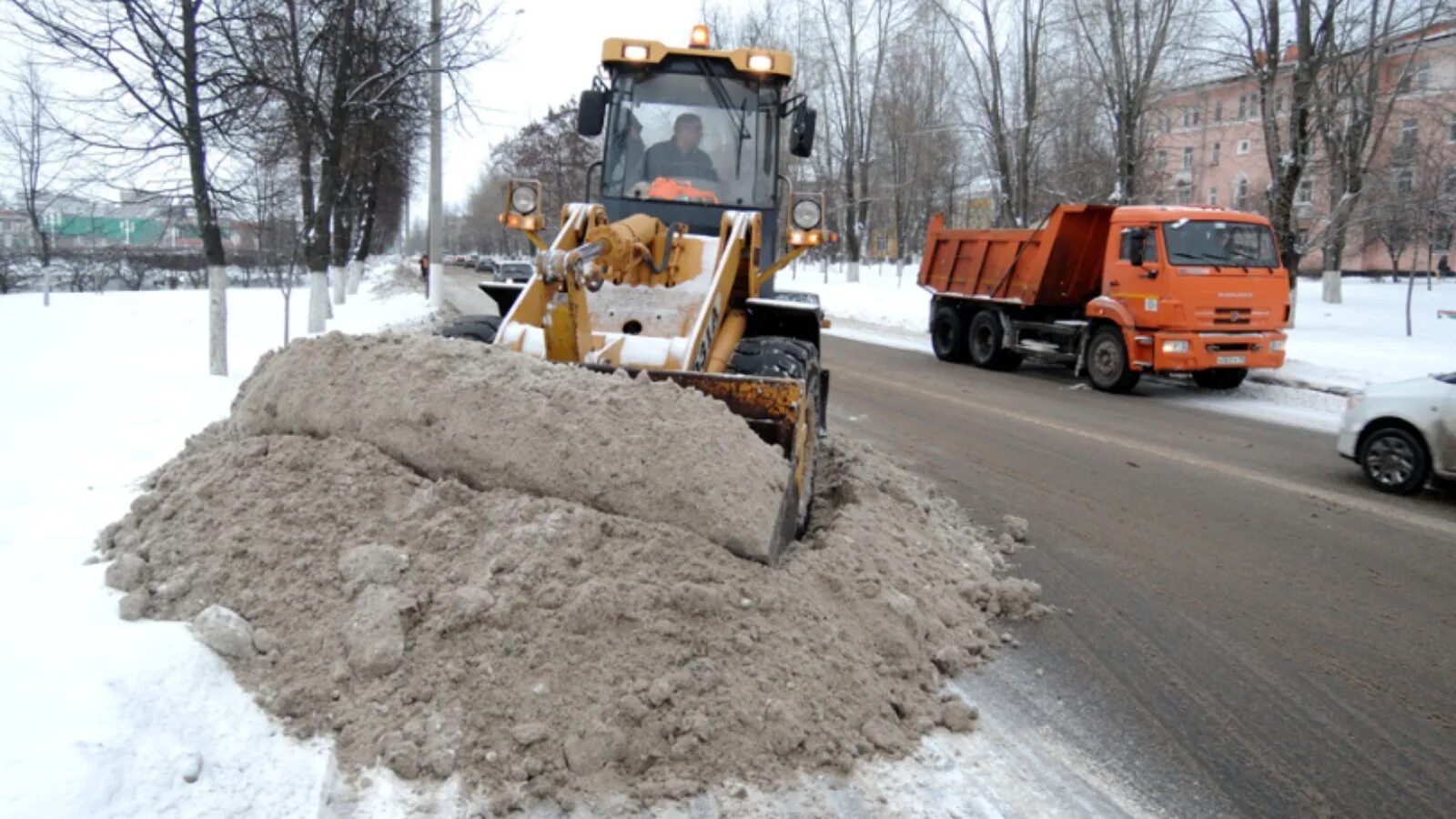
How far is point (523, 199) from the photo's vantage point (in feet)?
23.8

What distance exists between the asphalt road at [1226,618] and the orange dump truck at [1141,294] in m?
3.37

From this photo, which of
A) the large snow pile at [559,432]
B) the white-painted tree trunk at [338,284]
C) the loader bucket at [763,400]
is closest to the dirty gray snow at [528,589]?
the large snow pile at [559,432]

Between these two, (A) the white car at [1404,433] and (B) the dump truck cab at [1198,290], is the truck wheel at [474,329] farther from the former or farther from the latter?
(B) the dump truck cab at [1198,290]

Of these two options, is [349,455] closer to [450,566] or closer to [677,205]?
[450,566]

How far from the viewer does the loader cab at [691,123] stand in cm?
758

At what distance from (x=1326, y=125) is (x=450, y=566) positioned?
77.9 feet

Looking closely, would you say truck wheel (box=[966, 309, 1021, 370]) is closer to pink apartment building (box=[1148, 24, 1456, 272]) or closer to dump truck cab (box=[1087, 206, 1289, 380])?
dump truck cab (box=[1087, 206, 1289, 380])

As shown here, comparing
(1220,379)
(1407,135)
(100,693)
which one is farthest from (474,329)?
(1407,135)

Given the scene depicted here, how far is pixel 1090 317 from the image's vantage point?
14.9 meters

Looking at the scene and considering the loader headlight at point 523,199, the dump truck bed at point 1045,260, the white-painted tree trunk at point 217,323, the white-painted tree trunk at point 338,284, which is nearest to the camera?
the loader headlight at point 523,199

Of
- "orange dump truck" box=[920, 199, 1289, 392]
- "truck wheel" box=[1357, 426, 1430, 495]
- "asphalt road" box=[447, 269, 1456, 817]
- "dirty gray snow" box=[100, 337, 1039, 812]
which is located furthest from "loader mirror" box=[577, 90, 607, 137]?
"orange dump truck" box=[920, 199, 1289, 392]

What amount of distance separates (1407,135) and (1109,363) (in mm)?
19653

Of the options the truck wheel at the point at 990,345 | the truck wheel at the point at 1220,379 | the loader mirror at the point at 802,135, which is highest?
the loader mirror at the point at 802,135

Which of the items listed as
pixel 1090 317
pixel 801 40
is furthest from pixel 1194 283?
pixel 801 40
